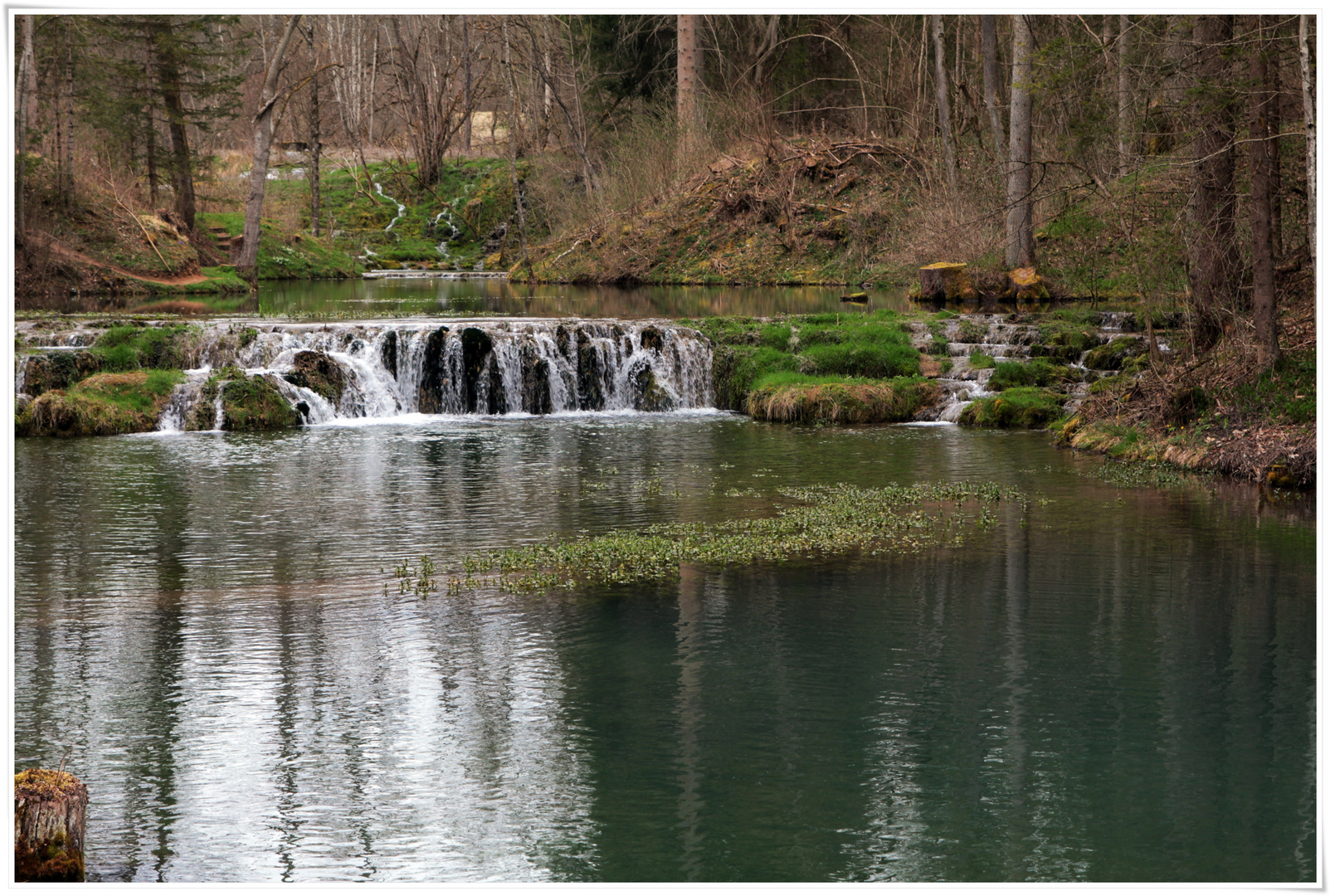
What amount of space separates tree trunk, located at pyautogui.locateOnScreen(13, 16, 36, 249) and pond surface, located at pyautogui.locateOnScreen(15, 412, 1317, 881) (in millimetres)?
22801

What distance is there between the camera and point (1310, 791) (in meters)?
6.94

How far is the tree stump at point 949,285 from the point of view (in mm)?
29469

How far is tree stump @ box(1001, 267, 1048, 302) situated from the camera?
2903 centimetres

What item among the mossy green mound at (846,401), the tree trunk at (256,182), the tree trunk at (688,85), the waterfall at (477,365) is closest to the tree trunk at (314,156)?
the tree trunk at (256,182)

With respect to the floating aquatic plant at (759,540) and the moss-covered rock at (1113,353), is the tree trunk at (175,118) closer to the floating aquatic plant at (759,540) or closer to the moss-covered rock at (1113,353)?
the moss-covered rock at (1113,353)

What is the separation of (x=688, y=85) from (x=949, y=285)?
17647mm

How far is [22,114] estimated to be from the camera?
33.6 metres

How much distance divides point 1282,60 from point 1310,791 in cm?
1163

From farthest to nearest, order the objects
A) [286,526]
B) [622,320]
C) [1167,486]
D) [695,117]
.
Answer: [695,117] → [622,320] → [1167,486] → [286,526]

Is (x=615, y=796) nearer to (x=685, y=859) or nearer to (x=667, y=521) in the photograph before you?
(x=685, y=859)

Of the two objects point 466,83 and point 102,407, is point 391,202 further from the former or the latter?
point 102,407

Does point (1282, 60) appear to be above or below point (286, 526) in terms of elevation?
above

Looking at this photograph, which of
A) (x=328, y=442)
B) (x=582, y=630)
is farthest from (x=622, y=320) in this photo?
(x=582, y=630)

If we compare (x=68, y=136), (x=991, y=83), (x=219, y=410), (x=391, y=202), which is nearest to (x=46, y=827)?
(x=219, y=410)
